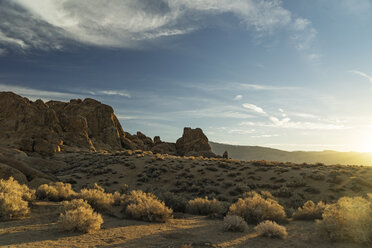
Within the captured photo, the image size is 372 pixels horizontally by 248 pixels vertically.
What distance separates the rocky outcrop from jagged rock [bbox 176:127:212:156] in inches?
713

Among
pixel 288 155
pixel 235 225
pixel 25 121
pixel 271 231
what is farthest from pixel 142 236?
pixel 288 155

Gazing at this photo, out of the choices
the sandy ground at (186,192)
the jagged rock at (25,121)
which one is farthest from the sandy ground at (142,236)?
the jagged rock at (25,121)

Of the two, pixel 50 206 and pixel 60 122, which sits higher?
pixel 60 122

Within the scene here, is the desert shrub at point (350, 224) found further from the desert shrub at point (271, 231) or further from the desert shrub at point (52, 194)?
the desert shrub at point (52, 194)

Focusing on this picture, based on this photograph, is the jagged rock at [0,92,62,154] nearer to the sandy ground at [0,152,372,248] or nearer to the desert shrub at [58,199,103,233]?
the sandy ground at [0,152,372,248]

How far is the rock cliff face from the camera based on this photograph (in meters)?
44.9

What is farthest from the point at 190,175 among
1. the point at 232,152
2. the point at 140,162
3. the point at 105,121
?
the point at 232,152

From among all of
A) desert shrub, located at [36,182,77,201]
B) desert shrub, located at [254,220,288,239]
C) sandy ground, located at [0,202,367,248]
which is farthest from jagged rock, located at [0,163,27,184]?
desert shrub, located at [254,220,288,239]

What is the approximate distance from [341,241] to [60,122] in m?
68.9

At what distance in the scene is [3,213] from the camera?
7.01 m

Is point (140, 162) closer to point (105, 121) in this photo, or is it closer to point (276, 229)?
point (276, 229)

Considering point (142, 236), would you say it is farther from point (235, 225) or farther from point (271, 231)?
point (271, 231)

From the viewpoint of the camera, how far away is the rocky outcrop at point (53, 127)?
43625 millimetres

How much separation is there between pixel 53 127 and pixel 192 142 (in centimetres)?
3917
